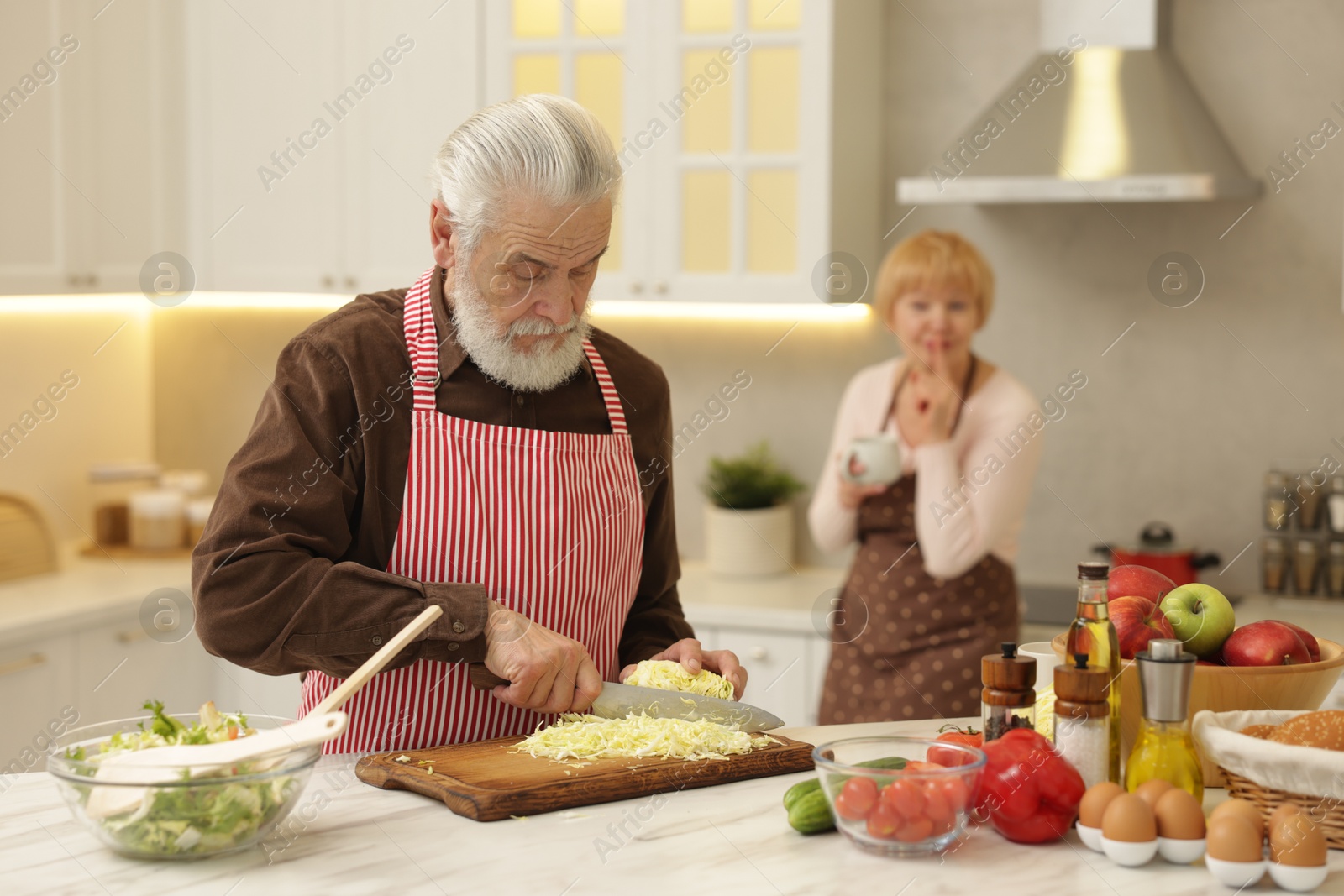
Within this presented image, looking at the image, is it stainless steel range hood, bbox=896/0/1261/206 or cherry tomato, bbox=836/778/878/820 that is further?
stainless steel range hood, bbox=896/0/1261/206

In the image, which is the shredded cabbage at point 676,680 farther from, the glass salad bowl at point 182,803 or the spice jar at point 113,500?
the spice jar at point 113,500

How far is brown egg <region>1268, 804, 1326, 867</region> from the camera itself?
1.19m

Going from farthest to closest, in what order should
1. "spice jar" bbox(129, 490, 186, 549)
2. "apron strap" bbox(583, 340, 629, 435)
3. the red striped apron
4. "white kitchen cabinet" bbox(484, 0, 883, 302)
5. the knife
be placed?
"spice jar" bbox(129, 490, 186, 549), "white kitchen cabinet" bbox(484, 0, 883, 302), "apron strap" bbox(583, 340, 629, 435), the red striped apron, the knife

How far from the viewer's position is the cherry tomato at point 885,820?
1.26m

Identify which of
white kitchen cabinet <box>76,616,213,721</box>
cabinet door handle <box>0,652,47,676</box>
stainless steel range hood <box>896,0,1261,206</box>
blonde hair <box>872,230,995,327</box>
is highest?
stainless steel range hood <box>896,0,1261,206</box>

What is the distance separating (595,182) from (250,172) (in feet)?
7.78

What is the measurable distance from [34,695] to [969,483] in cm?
216

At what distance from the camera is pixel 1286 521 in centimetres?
322

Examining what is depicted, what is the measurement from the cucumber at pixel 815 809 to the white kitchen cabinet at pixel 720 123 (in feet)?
6.86

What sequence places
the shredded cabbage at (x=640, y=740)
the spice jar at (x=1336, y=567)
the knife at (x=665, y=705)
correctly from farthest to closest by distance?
the spice jar at (x=1336, y=567) < the knife at (x=665, y=705) < the shredded cabbage at (x=640, y=740)

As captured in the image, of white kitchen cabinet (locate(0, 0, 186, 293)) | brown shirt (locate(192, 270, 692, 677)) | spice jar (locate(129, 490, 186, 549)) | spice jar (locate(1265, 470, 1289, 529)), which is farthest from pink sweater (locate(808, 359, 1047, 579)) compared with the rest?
white kitchen cabinet (locate(0, 0, 186, 293))

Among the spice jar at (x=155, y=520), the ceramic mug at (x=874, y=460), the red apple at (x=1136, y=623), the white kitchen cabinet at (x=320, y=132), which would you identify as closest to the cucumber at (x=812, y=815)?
the red apple at (x=1136, y=623)

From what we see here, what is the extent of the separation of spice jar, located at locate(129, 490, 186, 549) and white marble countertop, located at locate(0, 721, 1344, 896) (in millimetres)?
2482

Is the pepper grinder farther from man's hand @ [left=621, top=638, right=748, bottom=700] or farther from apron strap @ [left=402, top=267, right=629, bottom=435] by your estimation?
apron strap @ [left=402, top=267, right=629, bottom=435]
